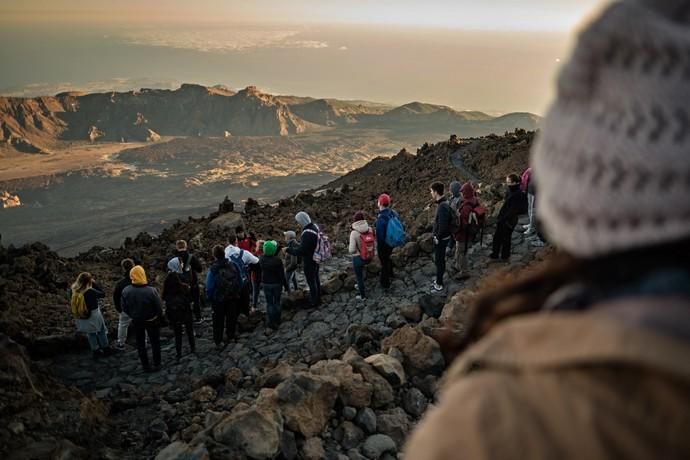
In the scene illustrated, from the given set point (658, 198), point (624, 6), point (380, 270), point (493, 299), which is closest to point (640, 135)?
point (658, 198)

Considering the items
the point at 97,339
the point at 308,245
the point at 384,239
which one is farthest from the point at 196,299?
the point at 384,239

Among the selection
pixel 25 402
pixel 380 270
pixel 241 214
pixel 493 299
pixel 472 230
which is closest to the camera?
pixel 493 299

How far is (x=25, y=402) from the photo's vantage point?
5.77m

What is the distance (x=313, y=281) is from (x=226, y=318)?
168 centimetres

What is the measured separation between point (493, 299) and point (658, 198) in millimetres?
370

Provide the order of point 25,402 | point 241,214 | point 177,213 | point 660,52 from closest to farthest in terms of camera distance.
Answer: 1. point 660,52
2. point 25,402
3. point 241,214
4. point 177,213

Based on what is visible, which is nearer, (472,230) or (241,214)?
(472,230)

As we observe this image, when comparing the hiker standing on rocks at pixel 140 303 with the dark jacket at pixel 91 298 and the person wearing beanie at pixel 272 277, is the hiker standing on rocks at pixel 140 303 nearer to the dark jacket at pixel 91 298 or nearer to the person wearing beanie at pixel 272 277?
the dark jacket at pixel 91 298

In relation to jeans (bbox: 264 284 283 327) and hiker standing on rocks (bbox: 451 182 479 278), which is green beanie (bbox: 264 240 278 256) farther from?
hiker standing on rocks (bbox: 451 182 479 278)

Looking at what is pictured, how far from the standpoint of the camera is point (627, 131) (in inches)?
35.1

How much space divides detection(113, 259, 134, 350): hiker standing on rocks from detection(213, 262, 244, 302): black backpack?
1.33 metres

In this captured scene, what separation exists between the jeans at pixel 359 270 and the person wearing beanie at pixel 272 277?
4.17 feet

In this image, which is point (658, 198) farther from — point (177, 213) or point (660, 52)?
point (177, 213)

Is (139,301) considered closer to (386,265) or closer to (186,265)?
(186,265)
